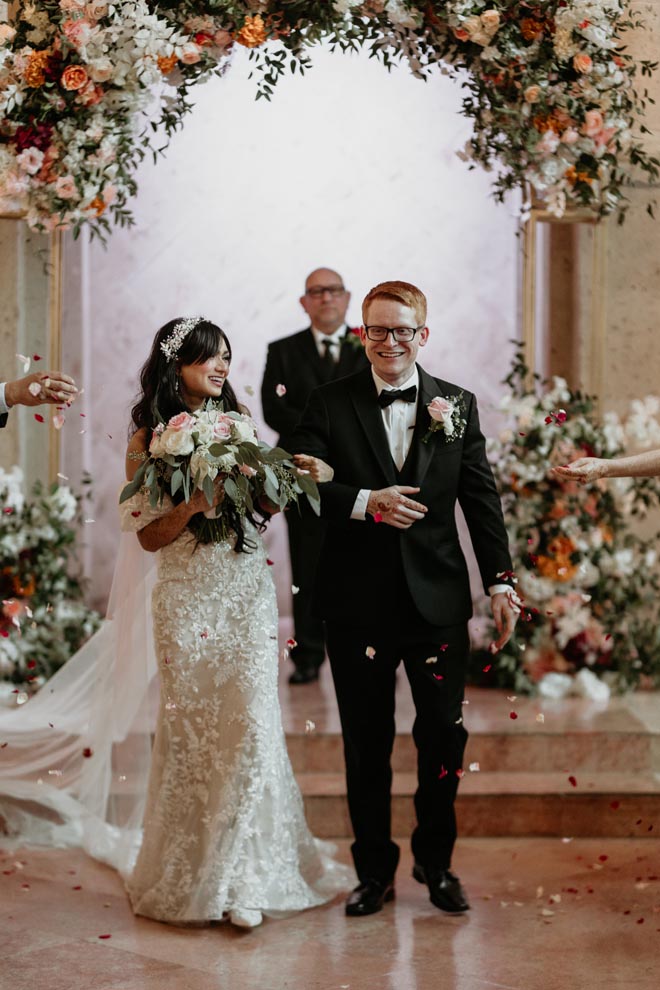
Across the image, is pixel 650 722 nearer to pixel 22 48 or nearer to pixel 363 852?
pixel 363 852

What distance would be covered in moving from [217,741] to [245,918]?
575mm

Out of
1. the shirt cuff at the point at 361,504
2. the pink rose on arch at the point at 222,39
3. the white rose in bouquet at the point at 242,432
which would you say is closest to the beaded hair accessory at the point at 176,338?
the white rose in bouquet at the point at 242,432

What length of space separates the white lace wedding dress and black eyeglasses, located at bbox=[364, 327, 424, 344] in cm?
81

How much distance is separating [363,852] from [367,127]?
5.33m

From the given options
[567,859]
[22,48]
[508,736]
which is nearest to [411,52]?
[22,48]

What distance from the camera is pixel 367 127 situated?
→ 8.55 m

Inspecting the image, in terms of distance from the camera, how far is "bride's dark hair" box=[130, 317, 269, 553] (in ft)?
14.5

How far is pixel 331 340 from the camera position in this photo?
6.83 m

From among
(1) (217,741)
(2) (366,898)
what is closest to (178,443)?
(1) (217,741)

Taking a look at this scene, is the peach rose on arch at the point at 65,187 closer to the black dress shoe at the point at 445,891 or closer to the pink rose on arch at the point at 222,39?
the pink rose on arch at the point at 222,39

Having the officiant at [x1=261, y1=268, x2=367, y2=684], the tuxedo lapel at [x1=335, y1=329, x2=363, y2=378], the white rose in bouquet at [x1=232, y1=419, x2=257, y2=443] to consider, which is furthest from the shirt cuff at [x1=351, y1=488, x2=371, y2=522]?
the tuxedo lapel at [x1=335, y1=329, x2=363, y2=378]

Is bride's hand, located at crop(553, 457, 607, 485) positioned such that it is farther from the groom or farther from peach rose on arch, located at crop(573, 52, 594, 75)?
peach rose on arch, located at crop(573, 52, 594, 75)

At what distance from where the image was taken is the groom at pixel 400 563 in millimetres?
4387

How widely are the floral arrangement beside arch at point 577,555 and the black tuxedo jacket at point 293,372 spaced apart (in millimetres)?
849
